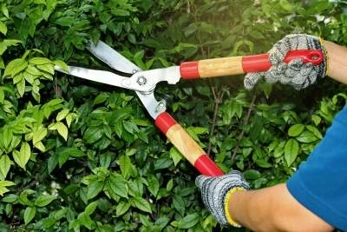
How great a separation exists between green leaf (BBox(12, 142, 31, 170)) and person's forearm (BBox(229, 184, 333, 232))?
0.83 metres

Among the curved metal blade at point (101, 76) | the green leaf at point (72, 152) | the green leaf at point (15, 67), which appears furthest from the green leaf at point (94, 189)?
the green leaf at point (15, 67)

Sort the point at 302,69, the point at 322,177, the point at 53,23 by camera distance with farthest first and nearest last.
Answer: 1. the point at 53,23
2. the point at 302,69
3. the point at 322,177

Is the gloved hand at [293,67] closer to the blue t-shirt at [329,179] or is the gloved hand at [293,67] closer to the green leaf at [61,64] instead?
the green leaf at [61,64]

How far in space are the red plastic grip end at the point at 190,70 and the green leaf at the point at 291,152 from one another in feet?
1.50

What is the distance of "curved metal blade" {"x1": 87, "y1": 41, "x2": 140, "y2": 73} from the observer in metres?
2.44

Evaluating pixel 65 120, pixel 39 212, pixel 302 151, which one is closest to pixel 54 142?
pixel 65 120

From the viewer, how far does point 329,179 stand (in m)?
1.49

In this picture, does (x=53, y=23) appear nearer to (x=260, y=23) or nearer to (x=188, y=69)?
(x=188, y=69)

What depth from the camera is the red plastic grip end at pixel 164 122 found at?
7.67 ft

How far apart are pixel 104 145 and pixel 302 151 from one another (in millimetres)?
697

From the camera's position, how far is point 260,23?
107 inches

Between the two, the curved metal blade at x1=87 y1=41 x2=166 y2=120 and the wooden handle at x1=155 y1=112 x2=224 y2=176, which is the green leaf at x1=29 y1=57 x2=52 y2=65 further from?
the wooden handle at x1=155 y1=112 x2=224 y2=176

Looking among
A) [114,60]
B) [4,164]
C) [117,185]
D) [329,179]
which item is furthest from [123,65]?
[329,179]

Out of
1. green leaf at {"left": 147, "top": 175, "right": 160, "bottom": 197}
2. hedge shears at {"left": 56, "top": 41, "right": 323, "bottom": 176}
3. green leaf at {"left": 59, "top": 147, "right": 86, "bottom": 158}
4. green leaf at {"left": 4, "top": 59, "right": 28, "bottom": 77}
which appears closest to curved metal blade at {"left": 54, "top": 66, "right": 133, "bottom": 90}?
hedge shears at {"left": 56, "top": 41, "right": 323, "bottom": 176}
